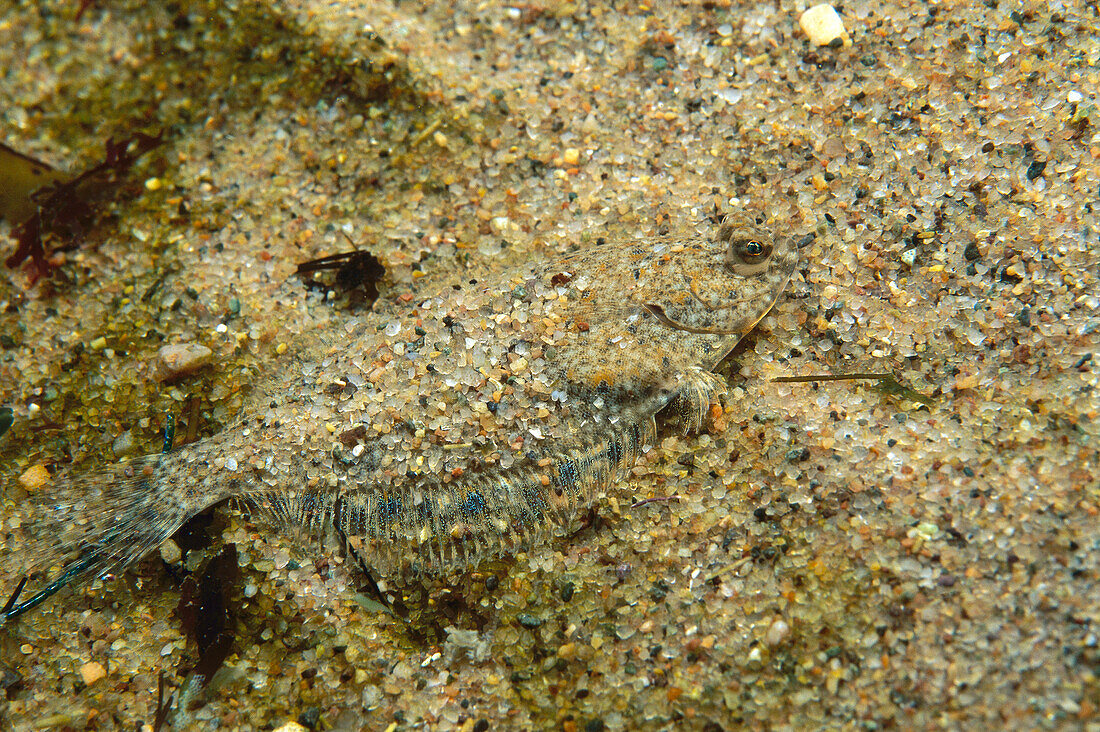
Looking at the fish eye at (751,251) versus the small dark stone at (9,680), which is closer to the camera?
the small dark stone at (9,680)

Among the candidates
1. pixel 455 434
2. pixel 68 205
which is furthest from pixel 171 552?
pixel 68 205

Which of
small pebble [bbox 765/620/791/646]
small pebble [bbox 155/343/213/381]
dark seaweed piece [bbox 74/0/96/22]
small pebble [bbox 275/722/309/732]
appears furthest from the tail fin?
dark seaweed piece [bbox 74/0/96/22]

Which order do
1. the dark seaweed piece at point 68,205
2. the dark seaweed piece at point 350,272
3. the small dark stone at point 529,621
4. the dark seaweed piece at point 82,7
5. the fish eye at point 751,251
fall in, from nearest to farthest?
the small dark stone at point 529,621 < the fish eye at point 751,251 < the dark seaweed piece at point 350,272 < the dark seaweed piece at point 68,205 < the dark seaweed piece at point 82,7

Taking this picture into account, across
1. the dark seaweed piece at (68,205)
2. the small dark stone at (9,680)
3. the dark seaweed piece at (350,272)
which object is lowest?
the small dark stone at (9,680)

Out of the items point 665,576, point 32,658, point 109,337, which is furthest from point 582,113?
point 32,658

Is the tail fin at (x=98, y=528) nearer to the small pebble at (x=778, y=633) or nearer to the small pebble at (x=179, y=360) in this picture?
the small pebble at (x=179, y=360)

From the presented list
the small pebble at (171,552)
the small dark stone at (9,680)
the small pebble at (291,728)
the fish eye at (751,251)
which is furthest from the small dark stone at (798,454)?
the small dark stone at (9,680)
